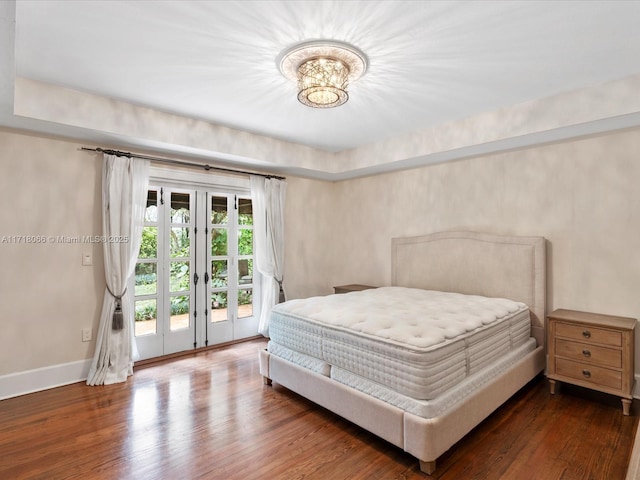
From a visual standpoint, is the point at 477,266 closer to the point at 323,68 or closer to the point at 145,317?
the point at 323,68

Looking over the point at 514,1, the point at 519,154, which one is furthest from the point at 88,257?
the point at 519,154

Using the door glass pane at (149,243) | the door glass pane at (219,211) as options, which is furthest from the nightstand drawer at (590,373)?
the door glass pane at (149,243)

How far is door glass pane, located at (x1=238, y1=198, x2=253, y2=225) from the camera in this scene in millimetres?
4625

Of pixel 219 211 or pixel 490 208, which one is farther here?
pixel 219 211

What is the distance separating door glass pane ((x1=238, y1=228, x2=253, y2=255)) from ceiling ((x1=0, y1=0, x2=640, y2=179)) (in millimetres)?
1001

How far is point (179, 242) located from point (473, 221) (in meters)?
3.49

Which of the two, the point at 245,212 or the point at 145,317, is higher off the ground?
the point at 245,212

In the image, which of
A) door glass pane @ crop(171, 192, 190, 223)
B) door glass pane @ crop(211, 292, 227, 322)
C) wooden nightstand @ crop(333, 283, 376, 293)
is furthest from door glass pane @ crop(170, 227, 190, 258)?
wooden nightstand @ crop(333, 283, 376, 293)

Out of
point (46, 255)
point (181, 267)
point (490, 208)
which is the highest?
point (490, 208)

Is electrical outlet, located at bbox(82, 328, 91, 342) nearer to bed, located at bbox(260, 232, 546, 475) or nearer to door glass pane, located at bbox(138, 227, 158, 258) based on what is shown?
door glass pane, located at bbox(138, 227, 158, 258)

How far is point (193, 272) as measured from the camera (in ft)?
13.6

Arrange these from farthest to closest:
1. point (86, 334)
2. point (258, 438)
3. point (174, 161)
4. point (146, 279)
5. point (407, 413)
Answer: point (174, 161), point (146, 279), point (86, 334), point (258, 438), point (407, 413)

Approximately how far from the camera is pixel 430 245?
169 inches

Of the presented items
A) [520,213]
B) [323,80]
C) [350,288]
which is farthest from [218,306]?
[520,213]
